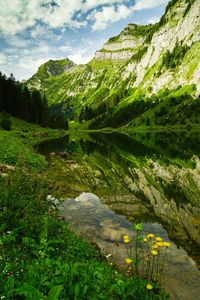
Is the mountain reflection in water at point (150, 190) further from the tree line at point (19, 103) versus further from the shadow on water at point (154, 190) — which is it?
the tree line at point (19, 103)

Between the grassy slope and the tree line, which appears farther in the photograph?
the tree line

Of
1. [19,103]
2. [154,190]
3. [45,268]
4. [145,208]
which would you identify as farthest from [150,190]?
[19,103]

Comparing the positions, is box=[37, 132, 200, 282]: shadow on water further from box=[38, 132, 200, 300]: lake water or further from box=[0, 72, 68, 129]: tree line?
box=[0, 72, 68, 129]: tree line

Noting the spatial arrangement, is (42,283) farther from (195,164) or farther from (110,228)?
(195,164)

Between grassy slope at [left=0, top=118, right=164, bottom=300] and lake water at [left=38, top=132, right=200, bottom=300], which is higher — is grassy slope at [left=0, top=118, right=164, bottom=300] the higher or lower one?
the higher one

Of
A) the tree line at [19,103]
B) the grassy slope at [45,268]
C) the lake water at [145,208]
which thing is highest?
the tree line at [19,103]

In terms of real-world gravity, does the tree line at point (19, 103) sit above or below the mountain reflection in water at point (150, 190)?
above

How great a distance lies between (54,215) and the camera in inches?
603

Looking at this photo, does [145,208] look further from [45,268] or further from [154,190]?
[45,268]

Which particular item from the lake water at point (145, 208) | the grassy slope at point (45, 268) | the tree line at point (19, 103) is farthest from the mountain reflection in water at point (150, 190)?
the tree line at point (19, 103)

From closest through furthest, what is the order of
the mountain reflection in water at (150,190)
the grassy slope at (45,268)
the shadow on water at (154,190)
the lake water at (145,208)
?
1. the grassy slope at (45,268)
2. the lake water at (145,208)
3. the shadow on water at (154,190)
4. the mountain reflection in water at (150,190)

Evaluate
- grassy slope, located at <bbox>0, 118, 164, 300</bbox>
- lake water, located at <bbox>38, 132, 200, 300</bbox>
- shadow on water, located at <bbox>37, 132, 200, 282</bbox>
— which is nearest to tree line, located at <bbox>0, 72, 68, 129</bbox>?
shadow on water, located at <bbox>37, 132, 200, 282</bbox>

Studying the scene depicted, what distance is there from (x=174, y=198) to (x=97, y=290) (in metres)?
19.6

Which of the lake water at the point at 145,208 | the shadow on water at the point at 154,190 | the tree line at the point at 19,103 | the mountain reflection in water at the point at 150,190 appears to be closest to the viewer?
the lake water at the point at 145,208
